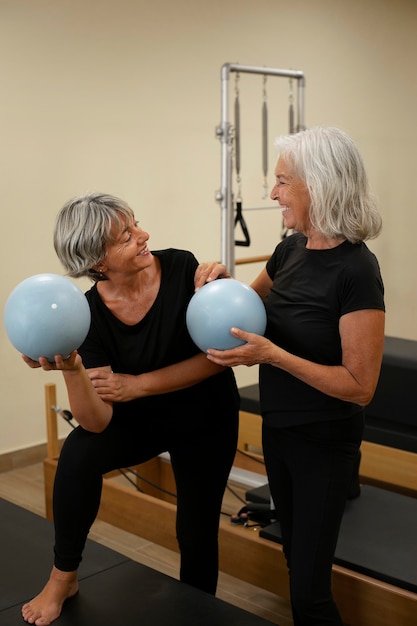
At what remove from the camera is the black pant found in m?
1.80

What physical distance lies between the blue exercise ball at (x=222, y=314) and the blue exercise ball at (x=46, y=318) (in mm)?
253

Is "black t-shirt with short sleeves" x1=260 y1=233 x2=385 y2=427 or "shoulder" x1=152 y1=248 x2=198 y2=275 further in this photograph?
"shoulder" x1=152 y1=248 x2=198 y2=275

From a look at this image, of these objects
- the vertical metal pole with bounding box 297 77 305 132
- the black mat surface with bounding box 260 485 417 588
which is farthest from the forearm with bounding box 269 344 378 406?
the vertical metal pole with bounding box 297 77 305 132

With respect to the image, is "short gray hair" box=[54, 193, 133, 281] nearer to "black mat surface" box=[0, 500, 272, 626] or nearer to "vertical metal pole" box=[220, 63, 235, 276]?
"black mat surface" box=[0, 500, 272, 626]

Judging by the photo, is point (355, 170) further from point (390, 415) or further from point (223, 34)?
point (223, 34)

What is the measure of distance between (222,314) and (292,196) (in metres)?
0.31

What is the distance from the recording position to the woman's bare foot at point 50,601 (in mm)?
1942

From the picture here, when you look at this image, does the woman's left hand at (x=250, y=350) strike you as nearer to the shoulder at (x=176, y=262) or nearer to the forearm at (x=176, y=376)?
the forearm at (x=176, y=376)

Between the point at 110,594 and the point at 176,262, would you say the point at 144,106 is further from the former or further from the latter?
the point at 110,594

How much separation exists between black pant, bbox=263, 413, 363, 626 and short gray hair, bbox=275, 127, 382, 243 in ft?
1.45

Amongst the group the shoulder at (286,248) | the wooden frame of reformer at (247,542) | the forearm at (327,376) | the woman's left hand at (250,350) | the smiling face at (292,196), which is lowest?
the wooden frame of reformer at (247,542)

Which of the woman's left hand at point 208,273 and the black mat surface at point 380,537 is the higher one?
the woman's left hand at point 208,273

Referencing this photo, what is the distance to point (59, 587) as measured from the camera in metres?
1.98

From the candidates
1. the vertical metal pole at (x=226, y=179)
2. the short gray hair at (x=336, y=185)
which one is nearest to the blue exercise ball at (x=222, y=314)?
the short gray hair at (x=336, y=185)
